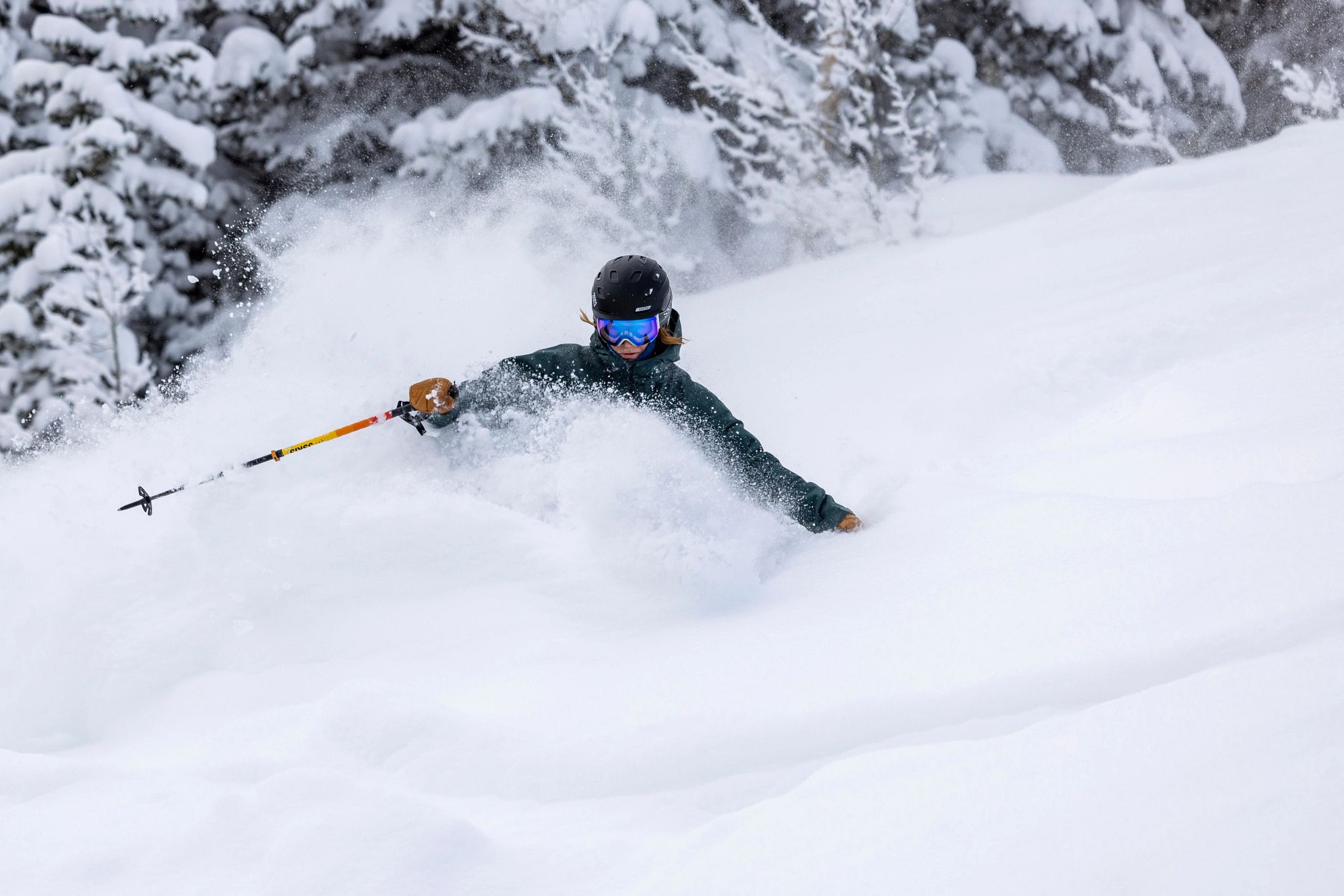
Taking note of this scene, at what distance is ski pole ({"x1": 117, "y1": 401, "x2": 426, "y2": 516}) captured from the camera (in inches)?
137

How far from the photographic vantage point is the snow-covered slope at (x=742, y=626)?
1.85 m

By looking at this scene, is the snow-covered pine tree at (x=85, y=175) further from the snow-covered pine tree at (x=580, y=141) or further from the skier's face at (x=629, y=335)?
the skier's face at (x=629, y=335)

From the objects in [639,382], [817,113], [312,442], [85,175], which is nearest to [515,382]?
[639,382]

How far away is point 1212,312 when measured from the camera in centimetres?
477

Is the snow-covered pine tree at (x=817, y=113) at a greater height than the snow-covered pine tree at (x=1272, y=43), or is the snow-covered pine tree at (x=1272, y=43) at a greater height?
the snow-covered pine tree at (x=817, y=113)

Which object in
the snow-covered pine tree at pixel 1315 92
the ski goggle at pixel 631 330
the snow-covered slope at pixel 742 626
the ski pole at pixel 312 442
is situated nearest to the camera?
the snow-covered slope at pixel 742 626

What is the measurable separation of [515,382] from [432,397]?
39cm

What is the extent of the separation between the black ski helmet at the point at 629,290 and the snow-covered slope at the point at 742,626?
0.47 metres

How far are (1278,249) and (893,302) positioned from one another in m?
2.16

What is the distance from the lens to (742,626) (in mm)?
3064

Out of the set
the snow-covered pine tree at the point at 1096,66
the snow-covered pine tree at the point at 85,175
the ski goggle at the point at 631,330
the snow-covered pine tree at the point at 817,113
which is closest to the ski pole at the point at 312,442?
the ski goggle at the point at 631,330

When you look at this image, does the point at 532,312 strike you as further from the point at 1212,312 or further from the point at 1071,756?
the point at 1071,756

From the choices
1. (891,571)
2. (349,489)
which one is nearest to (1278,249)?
(891,571)

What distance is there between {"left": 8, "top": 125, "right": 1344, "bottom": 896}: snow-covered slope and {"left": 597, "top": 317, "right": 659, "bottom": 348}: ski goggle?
1.10 feet
